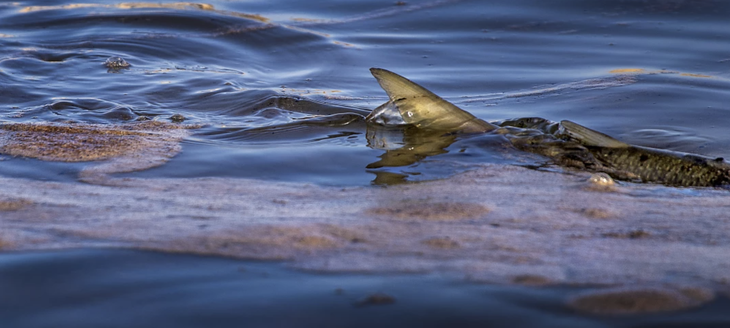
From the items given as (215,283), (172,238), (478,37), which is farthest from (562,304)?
(478,37)

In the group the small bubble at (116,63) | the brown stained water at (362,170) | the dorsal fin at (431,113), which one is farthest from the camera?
the small bubble at (116,63)

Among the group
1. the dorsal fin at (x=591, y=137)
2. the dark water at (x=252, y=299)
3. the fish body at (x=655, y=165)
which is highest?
the dorsal fin at (x=591, y=137)

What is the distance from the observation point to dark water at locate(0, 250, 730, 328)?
5.36ft

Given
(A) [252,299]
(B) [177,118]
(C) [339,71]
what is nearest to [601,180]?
(A) [252,299]

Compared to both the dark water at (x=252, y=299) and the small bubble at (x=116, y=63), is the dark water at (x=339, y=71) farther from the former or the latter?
the dark water at (x=252, y=299)

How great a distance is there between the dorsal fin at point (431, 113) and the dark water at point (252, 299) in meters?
1.68

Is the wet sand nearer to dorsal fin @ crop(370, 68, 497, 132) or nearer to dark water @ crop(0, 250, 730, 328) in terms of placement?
dark water @ crop(0, 250, 730, 328)

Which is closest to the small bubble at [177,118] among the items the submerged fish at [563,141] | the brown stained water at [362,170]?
the brown stained water at [362,170]

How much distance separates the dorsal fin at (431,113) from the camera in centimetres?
344

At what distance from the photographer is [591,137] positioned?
3186 millimetres

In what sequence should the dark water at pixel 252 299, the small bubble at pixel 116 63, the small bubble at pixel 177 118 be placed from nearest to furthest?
the dark water at pixel 252 299
the small bubble at pixel 177 118
the small bubble at pixel 116 63

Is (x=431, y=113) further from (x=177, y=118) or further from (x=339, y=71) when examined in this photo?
(x=339, y=71)

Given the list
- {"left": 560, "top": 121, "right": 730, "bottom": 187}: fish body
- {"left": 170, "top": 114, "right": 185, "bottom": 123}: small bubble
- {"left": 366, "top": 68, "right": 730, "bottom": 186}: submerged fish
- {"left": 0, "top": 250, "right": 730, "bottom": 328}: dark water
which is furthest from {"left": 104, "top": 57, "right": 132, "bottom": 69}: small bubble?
{"left": 0, "top": 250, "right": 730, "bottom": 328}: dark water

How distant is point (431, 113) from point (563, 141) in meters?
0.60
